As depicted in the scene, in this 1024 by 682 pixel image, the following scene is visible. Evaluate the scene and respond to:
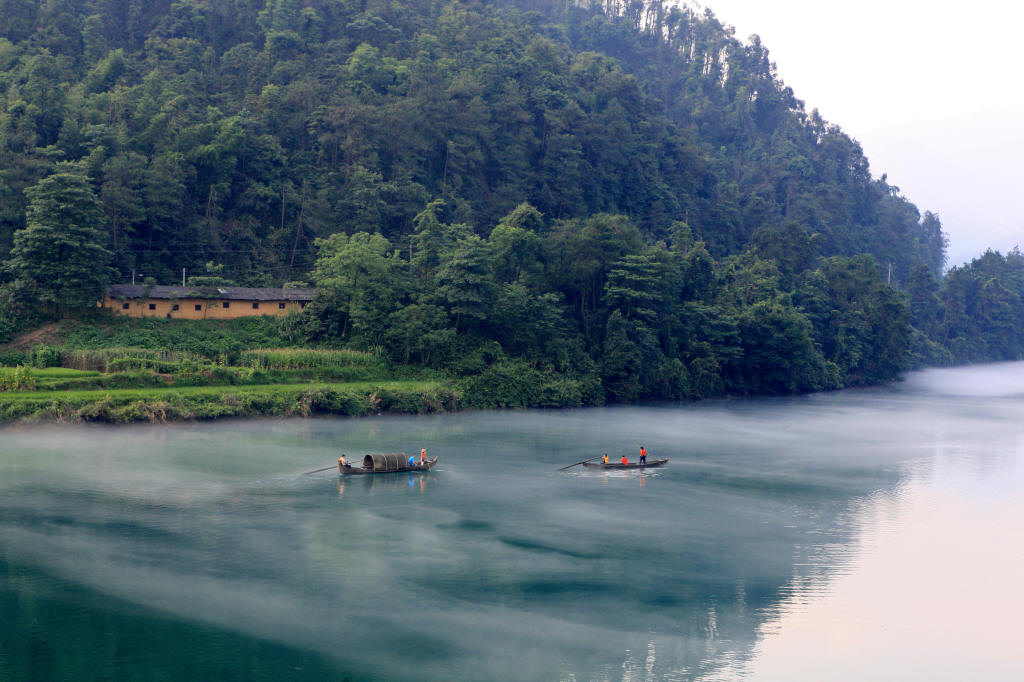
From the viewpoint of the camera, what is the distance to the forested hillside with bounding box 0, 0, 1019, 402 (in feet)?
156

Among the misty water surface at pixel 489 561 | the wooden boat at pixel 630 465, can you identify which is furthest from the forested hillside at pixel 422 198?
the wooden boat at pixel 630 465

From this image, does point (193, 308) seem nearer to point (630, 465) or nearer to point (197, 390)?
point (197, 390)

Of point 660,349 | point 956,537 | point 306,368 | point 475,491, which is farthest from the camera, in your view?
point 660,349

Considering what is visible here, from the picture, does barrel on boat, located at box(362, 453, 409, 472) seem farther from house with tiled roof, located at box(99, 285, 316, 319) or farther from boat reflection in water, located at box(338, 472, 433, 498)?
house with tiled roof, located at box(99, 285, 316, 319)

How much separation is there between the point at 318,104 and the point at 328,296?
879 inches

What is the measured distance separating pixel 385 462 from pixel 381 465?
0.16m

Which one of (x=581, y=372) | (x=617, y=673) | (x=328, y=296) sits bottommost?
(x=617, y=673)

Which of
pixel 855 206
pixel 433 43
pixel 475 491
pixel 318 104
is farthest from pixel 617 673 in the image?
pixel 855 206

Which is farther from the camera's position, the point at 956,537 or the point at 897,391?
the point at 897,391

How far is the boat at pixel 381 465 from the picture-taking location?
2932cm

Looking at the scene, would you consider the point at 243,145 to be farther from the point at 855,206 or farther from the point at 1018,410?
the point at 855,206

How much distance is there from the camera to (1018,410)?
2196 inches

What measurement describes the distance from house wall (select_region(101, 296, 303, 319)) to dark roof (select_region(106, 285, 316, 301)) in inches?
10.7

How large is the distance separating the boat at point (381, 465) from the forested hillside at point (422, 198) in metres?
16.4
